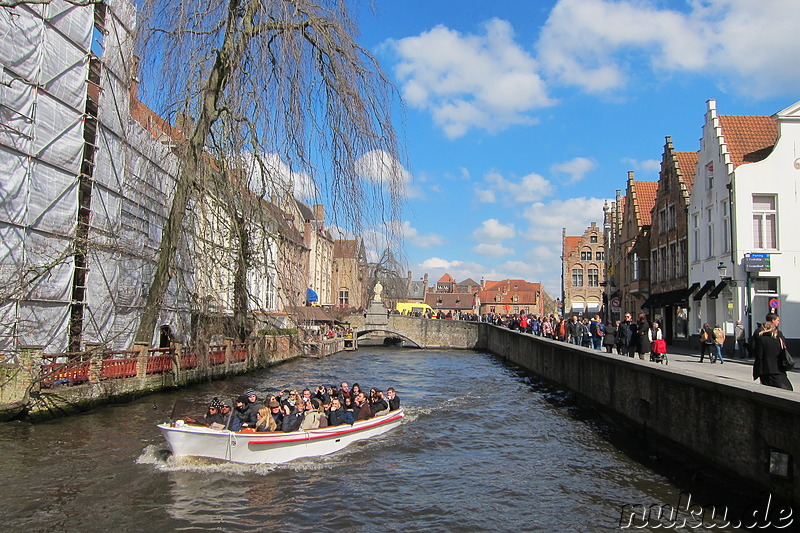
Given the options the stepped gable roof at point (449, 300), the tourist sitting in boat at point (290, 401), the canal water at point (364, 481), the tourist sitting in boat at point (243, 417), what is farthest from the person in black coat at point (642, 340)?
the stepped gable roof at point (449, 300)

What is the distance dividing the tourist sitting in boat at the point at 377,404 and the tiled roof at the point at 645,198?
89.4ft

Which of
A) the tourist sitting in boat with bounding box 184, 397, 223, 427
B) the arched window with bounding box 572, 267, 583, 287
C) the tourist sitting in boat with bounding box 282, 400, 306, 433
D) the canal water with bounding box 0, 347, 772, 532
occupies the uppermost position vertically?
the arched window with bounding box 572, 267, 583, 287

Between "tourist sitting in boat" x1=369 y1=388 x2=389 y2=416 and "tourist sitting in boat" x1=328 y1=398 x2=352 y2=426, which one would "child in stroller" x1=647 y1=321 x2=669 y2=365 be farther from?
"tourist sitting in boat" x1=328 y1=398 x2=352 y2=426

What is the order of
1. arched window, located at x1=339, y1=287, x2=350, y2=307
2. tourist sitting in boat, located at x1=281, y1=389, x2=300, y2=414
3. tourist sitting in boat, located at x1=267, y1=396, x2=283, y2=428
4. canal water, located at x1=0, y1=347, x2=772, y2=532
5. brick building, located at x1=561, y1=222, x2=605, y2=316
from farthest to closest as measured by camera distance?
arched window, located at x1=339, y1=287, x2=350, y2=307, brick building, located at x1=561, y1=222, x2=605, y2=316, tourist sitting in boat, located at x1=281, y1=389, x2=300, y2=414, tourist sitting in boat, located at x1=267, y1=396, x2=283, y2=428, canal water, located at x1=0, y1=347, x2=772, y2=532

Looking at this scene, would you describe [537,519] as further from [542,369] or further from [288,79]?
[542,369]

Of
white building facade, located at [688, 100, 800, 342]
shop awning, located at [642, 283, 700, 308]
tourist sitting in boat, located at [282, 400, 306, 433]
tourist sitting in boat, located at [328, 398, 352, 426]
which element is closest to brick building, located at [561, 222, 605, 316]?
shop awning, located at [642, 283, 700, 308]

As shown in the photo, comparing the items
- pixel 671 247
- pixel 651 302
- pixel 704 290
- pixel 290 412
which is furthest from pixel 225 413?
pixel 651 302

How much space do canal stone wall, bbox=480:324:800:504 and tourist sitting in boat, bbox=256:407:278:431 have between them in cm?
→ 714

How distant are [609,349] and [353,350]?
108 ft

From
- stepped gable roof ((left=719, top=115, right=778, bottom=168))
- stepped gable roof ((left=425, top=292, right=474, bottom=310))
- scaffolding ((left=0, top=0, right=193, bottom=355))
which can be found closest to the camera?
scaffolding ((left=0, top=0, right=193, bottom=355))

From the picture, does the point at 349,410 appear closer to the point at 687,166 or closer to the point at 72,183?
the point at 72,183

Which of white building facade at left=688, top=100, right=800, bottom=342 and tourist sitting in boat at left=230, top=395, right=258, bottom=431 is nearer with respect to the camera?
tourist sitting in boat at left=230, top=395, right=258, bottom=431

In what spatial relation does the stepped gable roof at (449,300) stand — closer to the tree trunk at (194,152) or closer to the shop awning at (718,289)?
the shop awning at (718,289)

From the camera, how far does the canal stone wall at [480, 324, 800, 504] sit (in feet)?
26.1
